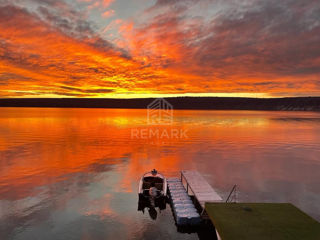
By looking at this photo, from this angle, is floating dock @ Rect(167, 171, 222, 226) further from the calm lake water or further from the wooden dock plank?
the calm lake water

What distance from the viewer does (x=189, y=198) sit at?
27.1 m

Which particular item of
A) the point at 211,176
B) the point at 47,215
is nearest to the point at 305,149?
the point at 211,176

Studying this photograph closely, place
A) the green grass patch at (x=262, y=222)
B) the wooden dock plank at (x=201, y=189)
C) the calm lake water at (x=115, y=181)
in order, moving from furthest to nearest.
→ 1. the wooden dock plank at (x=201, y=189)
2. the calm lake water at (x=115, y=181)
3. the green grass patch at (x=262, y=222)

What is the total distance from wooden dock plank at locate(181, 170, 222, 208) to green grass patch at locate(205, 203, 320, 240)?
5.71 meters

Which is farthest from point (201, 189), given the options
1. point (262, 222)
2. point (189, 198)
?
point (262, 222)

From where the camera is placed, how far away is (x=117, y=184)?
33.3 meters

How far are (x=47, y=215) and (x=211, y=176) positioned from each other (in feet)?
76.8

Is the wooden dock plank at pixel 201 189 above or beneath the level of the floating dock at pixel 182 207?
above

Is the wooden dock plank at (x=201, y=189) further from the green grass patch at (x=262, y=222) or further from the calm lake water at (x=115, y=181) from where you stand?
the green grass patch at (x=262, y=222)

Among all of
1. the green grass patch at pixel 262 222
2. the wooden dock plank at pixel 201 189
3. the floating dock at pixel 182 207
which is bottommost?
the floating dock at pixel 182 207

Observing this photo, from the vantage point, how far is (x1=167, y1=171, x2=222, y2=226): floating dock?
73.0ft

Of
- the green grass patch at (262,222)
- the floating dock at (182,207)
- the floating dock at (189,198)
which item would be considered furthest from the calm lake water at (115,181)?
the green grass patch at (262,222)

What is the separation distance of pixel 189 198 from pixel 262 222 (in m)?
11.5

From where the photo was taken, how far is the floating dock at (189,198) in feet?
73.0
